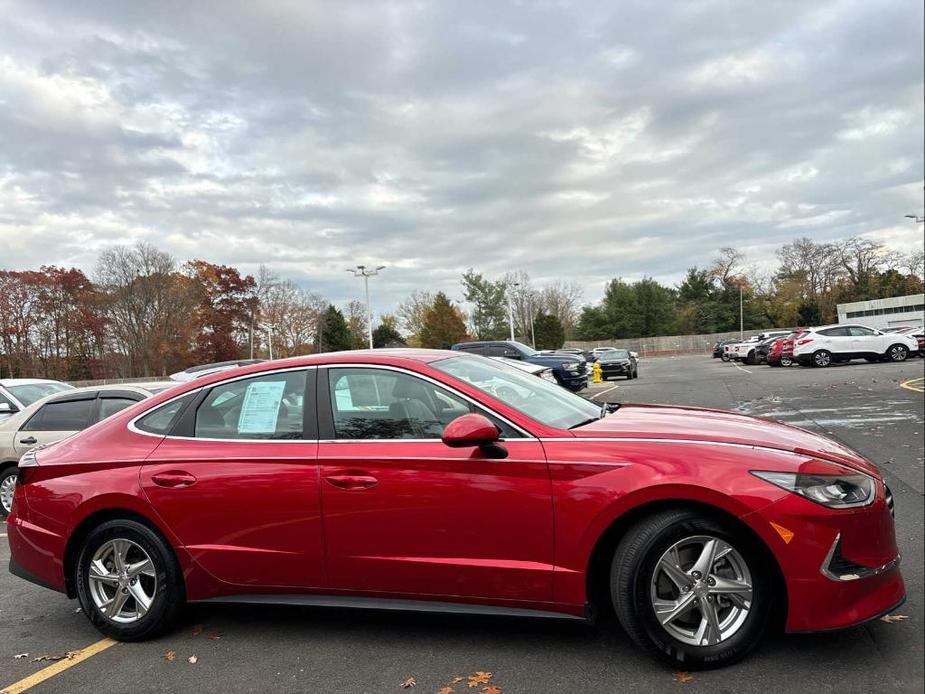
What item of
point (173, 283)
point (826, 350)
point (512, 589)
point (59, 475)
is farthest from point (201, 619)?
point (173, 283)

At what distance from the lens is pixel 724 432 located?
3.21 metres

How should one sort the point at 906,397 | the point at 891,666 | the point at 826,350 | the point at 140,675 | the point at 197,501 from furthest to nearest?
the point at 826,350 < the point at 906,397 < the point at 197,501 < the point at 140,675 < the point at 891,666

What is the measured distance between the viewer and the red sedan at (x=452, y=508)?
2.87m

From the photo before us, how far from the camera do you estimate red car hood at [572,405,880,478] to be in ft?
10.0

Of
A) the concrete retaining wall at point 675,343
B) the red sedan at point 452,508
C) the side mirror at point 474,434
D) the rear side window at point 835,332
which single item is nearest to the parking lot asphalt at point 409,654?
the red sedan at point 452,508

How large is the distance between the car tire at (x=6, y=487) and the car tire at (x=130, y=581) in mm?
4351

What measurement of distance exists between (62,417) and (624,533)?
6.93 meters

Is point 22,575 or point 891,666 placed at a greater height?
point 22,575

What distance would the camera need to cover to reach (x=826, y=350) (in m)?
24.2

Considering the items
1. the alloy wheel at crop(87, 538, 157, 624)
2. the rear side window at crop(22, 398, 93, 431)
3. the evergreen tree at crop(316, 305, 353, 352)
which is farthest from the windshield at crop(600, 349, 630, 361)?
the evergreen tree at crop(316, 305, 353, 352)

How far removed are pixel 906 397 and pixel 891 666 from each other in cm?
1197

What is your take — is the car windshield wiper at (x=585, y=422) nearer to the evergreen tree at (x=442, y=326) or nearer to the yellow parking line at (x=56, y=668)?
the yellow parking line at (x=56, y=668)

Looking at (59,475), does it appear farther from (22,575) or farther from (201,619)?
(201,619)

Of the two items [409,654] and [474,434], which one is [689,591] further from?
[409,654]
